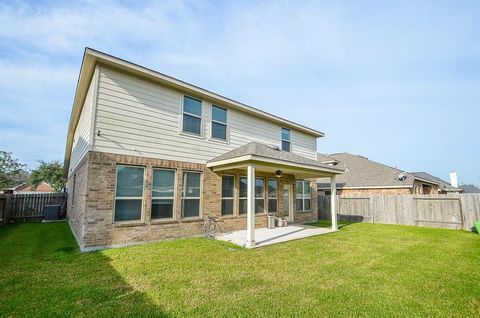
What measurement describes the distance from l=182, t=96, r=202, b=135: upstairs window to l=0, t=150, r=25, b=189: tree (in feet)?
98.7

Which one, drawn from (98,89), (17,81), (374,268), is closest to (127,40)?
(98,89)

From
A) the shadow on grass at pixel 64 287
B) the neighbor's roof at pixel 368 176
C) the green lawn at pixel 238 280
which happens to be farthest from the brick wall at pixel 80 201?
the neighbor's roof at pixel 368 176

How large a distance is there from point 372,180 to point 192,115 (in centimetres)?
1686

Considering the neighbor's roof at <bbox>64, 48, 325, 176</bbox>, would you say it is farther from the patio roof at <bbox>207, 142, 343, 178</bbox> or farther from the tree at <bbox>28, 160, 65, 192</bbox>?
the tree at <bbox>28, 160, 65, 192</bbox>

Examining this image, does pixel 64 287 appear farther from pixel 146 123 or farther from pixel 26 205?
pixel 26 205

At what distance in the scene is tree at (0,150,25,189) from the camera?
26.9m

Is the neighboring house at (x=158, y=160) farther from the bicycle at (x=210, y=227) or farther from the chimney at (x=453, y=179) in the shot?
the chimney at (x=453, y=179)

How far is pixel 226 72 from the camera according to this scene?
1435cm

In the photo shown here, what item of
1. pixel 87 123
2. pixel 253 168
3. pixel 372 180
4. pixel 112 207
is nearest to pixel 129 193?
pixel 112 207

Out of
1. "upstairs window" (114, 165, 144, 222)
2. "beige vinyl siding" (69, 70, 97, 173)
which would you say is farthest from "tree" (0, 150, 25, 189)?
"upstairs window" (114, 165, 144, 222)

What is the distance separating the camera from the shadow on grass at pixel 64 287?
345 centimetres

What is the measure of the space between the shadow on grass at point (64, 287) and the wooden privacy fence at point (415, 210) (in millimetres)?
15135

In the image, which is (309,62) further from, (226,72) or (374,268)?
(374,268)

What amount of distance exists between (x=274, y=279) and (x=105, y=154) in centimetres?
592
